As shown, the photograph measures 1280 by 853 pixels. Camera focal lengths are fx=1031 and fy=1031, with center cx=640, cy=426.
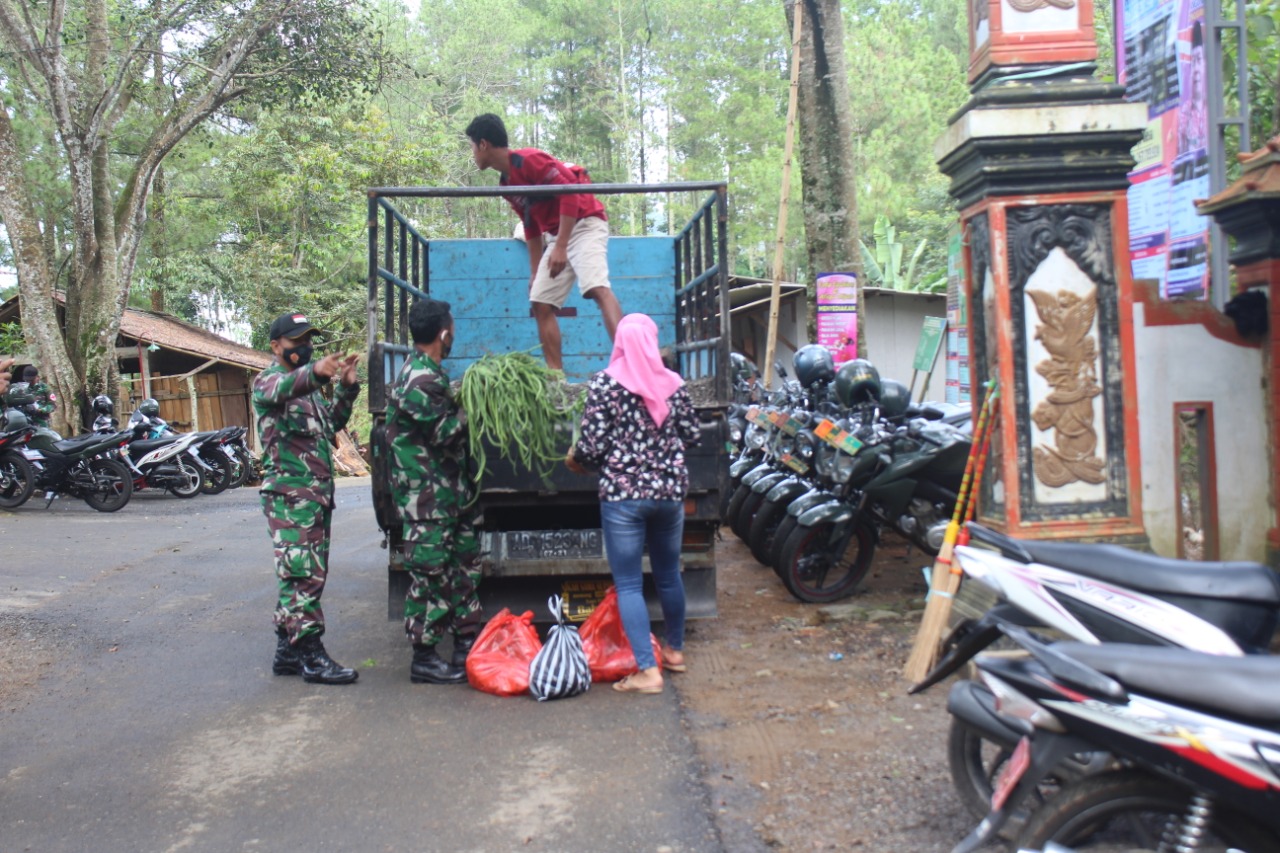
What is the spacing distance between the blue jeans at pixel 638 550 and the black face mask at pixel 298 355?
1.64 m

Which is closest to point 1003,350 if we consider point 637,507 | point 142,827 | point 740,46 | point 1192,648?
point 637,507

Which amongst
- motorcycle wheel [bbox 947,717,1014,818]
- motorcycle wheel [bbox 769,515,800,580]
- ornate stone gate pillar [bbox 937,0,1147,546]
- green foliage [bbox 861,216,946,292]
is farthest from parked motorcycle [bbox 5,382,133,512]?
A: green foliage [bbox 861,216,946,292]

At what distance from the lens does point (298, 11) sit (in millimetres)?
13539

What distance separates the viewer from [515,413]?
4918 mm

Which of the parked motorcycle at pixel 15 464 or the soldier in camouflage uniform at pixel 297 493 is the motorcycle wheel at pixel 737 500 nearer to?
the soldier in camouflage uniform at pixel 297 493

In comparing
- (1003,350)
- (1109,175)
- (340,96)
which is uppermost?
(340,96)

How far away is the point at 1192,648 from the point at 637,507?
2.35m

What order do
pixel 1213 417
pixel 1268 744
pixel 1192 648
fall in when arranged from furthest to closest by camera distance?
pixel 1213 417 → pixel 1192 648 → pixel 1268 744

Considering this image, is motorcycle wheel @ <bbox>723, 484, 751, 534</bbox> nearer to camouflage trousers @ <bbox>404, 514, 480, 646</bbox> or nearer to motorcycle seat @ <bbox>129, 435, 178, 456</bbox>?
camouflage trousers @ <bbox>404, 514, 480, 646</bbox>

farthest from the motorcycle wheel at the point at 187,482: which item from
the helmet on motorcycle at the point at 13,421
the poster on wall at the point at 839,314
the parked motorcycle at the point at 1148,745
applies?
the parked motorcycle at the point at 1148,745

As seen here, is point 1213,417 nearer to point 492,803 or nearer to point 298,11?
point 492,803

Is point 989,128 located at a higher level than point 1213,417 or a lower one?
higher

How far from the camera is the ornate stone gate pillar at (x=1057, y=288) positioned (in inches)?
173

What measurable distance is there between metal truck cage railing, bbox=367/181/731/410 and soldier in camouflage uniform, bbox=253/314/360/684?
1.13 ft
